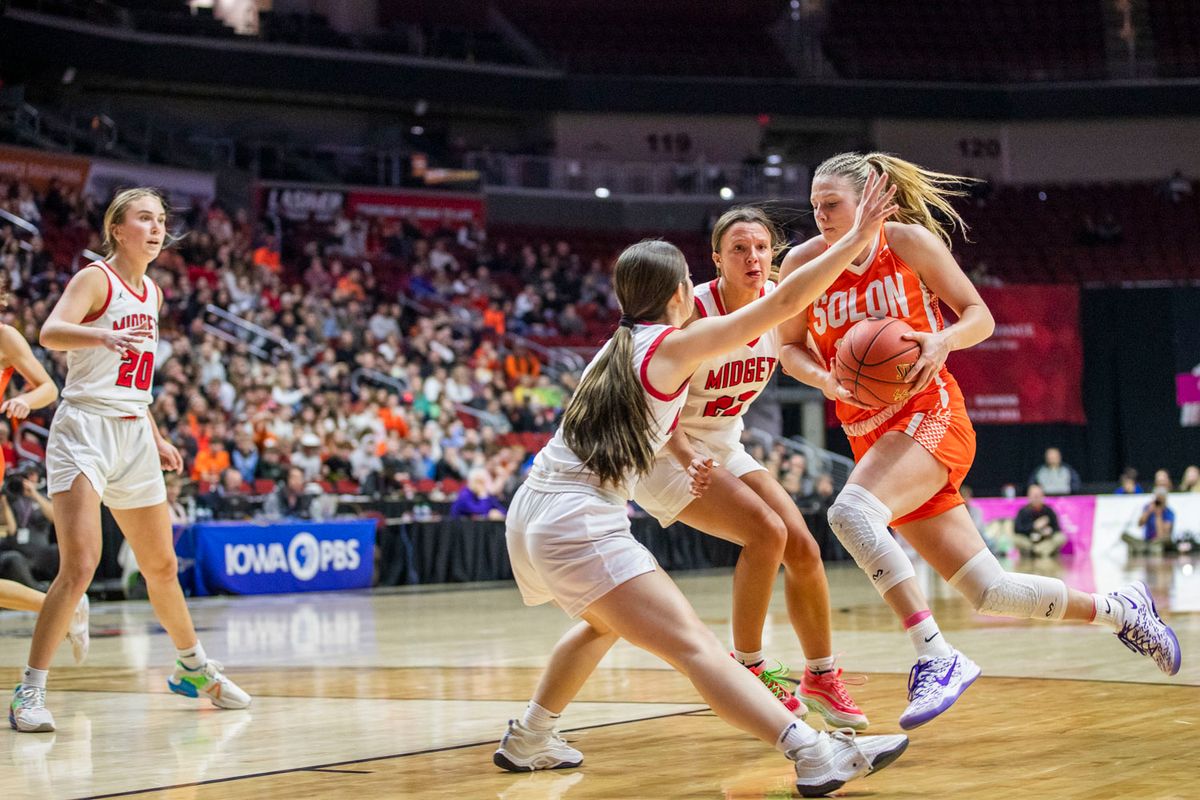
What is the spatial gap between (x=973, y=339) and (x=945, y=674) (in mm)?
1077

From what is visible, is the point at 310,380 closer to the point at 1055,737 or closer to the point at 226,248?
the point at 226,248

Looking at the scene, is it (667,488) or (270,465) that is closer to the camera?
(667,488)

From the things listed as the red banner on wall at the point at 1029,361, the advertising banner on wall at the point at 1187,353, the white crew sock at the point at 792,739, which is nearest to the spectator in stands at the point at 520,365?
the red banner on wall at the point at 1029,361

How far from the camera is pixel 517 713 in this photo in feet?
18.4

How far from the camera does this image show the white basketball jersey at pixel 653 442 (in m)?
3.88

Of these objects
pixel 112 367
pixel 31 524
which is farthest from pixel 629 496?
pixel 31 524

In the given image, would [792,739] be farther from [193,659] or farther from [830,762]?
[193,659]

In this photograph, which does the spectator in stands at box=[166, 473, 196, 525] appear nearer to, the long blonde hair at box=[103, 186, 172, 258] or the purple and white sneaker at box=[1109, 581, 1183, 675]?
the long blonde hair at box=[103, 186, 172, 258]

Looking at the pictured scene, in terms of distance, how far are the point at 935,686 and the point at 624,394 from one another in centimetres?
141

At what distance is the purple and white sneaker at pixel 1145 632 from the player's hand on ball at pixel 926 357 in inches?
41.4

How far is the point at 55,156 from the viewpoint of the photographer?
20172mm

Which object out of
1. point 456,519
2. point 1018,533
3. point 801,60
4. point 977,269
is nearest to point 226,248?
point 456,519

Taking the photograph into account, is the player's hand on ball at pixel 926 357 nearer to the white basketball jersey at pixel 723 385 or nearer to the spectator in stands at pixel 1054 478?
the white basketball jersey at pixel 723 385

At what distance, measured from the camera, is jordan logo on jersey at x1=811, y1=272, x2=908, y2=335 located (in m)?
4.77
